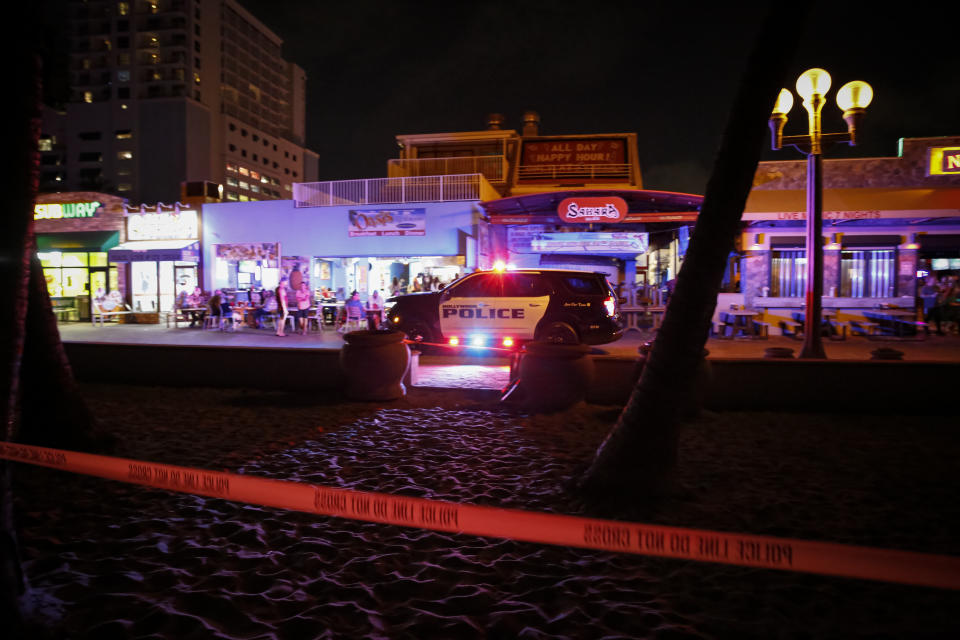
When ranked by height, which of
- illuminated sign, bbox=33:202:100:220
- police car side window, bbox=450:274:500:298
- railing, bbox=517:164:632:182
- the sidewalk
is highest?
Answer: railing, bbox=517:164:632:182

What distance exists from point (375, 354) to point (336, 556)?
456cm

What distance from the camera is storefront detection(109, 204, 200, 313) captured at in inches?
954

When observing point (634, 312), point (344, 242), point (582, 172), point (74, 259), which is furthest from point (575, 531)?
point (74, 259)

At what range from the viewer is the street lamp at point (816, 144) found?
30.5 ft

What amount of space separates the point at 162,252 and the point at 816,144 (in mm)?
23839

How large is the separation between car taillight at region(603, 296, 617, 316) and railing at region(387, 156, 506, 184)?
1768 centimetres

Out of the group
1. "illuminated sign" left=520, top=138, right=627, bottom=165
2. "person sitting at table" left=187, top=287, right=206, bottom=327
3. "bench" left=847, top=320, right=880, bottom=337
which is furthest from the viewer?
"illuminated sign" left=520, top=138, right=627, bottom=165

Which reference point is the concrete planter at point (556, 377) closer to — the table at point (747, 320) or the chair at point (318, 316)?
the table at point (747, 320)

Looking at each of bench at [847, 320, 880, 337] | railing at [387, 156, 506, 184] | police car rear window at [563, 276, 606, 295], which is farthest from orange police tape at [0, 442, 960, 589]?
railing at [387, 156, 506, 184]

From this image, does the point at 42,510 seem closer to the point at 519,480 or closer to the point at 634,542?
the point at 519,480

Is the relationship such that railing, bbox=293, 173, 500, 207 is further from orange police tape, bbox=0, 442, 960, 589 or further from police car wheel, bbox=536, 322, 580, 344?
orange police tape, bbox=0, 442, 960, 589

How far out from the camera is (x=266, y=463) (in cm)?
521

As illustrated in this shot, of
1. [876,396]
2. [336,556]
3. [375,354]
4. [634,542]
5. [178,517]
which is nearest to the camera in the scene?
[634,542]

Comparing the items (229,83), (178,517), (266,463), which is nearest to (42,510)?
(178,517)
